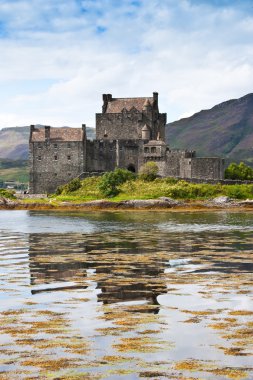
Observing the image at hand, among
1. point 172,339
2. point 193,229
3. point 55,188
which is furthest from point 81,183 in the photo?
point 172,339

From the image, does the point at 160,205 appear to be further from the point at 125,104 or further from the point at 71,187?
the point at 125,104

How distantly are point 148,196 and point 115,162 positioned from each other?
15.7 metres

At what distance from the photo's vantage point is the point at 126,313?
19672 millimetres

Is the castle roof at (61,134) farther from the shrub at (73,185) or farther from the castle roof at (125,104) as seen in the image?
the castle roof at (125,104)

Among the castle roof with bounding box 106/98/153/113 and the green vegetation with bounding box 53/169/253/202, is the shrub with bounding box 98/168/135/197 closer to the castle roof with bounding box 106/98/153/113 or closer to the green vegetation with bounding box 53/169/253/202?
the green vegetation with bounding box 53/169/253/202

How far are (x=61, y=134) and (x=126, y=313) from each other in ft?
317

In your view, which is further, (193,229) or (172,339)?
(193,229)

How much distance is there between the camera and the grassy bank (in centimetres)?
10044

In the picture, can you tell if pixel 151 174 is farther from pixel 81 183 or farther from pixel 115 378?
pixel 115 378

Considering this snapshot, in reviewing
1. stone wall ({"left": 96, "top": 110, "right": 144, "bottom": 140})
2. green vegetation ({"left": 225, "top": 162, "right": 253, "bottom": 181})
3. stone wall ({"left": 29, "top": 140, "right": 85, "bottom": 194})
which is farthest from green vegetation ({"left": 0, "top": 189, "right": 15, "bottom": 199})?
green vegetation ({"left": 225, "top": 162, "right": 253, "bottom": 181})

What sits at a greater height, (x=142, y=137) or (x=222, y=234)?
(x=142, y=137)

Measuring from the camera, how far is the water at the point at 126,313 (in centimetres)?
1471

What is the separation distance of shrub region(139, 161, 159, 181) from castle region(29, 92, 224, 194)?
1556mm

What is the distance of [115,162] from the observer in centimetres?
11419
